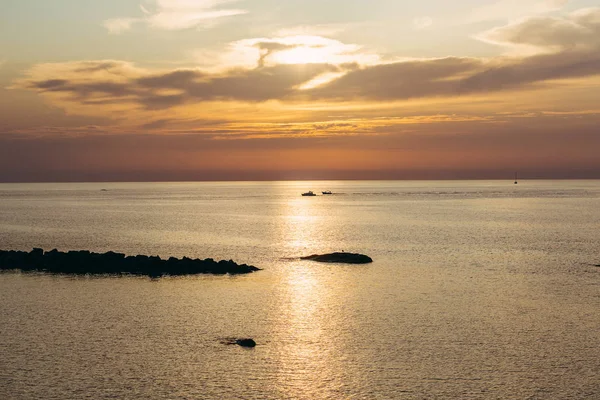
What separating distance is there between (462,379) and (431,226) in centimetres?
9608

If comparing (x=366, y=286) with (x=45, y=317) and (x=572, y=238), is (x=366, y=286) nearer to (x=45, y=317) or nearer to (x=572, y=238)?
(x=45, y=317)

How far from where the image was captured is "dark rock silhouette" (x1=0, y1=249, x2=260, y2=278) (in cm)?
5866

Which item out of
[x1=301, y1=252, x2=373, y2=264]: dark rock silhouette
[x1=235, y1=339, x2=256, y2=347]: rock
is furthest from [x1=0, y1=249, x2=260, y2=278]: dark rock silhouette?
[x1=235, y1=339, x2=256, y2=347]: rock

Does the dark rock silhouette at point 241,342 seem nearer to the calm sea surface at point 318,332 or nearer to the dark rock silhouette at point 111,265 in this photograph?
the calm sea surface at point 318,332

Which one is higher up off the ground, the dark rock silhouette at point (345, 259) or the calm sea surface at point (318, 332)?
the dark rock silhouette at point (345, 259)

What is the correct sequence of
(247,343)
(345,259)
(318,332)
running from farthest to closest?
(345,259) → (318,332) → (247,343)

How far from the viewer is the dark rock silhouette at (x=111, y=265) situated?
5866cm

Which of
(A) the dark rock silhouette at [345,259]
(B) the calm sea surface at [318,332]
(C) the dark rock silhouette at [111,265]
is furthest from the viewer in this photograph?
(A) the dark rock silhouette at [345,259]

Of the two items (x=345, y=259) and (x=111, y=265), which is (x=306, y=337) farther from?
(x=111, y=265)

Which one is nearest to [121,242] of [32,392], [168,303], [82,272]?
[82,272]

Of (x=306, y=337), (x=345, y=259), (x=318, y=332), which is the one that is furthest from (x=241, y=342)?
(x=345, y=259)

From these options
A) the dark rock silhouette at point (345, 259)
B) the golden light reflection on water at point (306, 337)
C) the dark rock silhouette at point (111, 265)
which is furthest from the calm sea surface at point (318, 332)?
the dark rock silhouette at point (111, 265)

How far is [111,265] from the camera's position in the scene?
200ft

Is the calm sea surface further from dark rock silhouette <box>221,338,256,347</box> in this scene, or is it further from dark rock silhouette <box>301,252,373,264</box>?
dark rock silhouette <box>301,252,373,264</box>
